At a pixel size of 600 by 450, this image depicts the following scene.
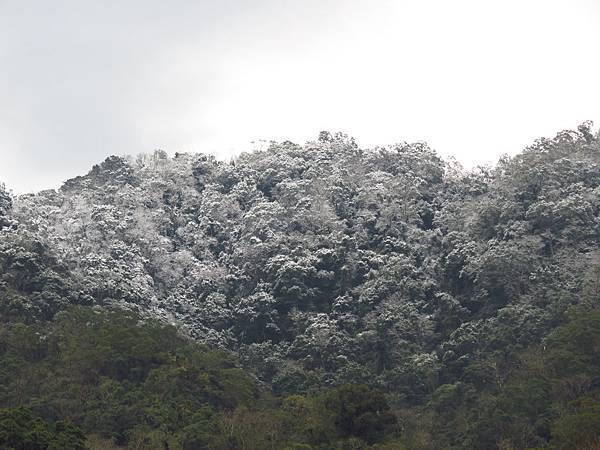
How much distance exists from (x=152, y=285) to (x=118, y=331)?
398 inches

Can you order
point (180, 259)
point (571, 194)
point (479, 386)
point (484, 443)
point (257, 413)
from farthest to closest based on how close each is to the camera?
point (180, 259) < point (571, 194) < point (479, 386) < point (257, 413) < point (484, 443)

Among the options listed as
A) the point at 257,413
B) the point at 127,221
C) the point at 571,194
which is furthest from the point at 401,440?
the point at 127,221

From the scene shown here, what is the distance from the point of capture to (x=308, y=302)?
47.3m

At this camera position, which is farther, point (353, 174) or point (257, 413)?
point (353, 174)

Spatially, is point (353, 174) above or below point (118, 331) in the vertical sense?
above

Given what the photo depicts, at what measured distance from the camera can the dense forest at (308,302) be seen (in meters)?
32.8

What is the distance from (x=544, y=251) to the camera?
44562mm

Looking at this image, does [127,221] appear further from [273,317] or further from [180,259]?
[273,317]

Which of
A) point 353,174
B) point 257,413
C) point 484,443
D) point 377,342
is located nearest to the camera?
point 484,443

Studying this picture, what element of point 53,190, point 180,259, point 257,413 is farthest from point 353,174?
point 257,413

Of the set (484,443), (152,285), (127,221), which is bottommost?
(484,443)

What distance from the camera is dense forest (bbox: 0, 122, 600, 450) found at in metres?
32.8

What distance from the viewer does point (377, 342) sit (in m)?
42.8

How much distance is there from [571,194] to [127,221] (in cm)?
2642
